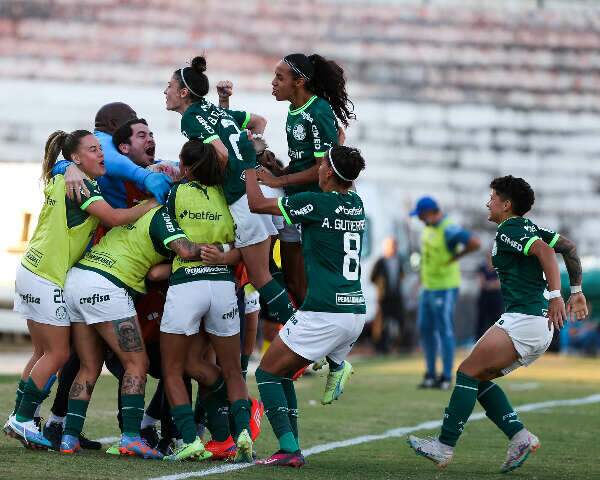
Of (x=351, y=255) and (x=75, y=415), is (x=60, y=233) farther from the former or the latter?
(x=351, y=255)

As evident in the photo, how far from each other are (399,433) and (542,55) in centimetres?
1890

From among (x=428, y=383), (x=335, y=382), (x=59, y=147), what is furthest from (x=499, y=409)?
(x=428, y=383)

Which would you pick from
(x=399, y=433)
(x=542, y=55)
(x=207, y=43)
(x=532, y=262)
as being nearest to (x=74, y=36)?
(x=207, y=43)

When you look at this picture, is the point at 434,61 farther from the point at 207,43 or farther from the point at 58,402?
the point at 58,402

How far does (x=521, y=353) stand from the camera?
31.0 ft

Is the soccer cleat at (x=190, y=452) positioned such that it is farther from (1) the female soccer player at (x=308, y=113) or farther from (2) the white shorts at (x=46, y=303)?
(1) the female soccer player at (x=308, y=113)

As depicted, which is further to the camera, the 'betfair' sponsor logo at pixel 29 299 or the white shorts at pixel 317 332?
the 'betfair' sponsor logo at pixel 29 299

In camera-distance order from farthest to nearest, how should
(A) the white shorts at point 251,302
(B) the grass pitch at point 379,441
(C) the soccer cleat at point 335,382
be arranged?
(A) the white shorts at point 251,302 → (C) the soccer cleat at point 335,382 → (B) the grass pitch at point 379,441

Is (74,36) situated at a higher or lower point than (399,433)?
higher

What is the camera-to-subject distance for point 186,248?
930cm

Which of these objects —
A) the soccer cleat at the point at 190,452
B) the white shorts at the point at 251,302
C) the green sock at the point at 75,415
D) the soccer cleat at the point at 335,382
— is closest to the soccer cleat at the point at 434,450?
the soccer cleat at the point at 335,382

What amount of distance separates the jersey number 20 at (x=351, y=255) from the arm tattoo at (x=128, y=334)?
129 centimetres

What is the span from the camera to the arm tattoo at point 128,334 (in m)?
9.45

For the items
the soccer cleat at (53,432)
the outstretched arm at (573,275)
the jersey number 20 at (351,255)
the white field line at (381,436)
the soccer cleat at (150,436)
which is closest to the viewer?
the white field line at (381,436)
